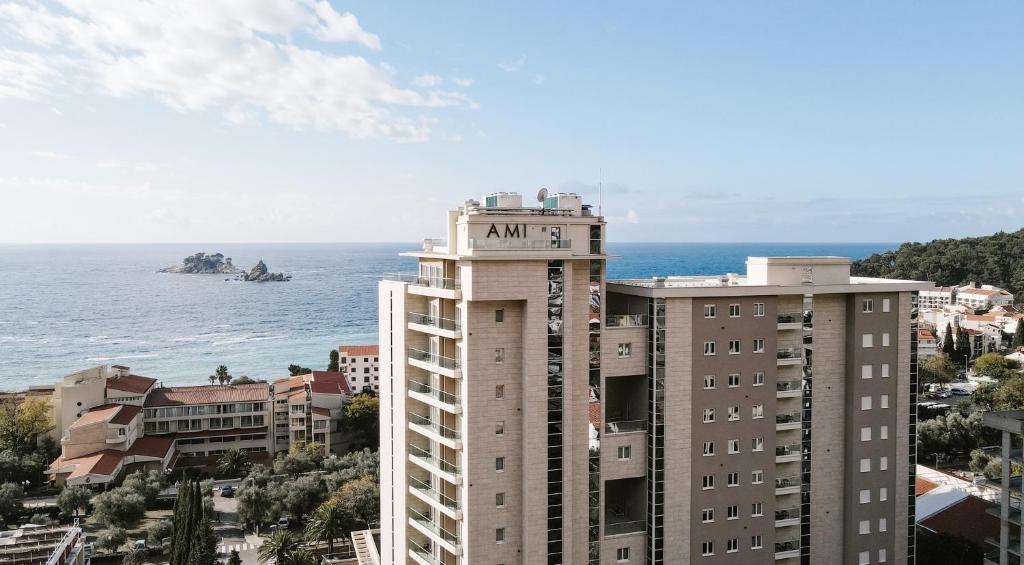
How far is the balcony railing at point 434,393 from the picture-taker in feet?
84.5

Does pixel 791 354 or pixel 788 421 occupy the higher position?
pixel 791 354

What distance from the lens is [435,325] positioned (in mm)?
26891

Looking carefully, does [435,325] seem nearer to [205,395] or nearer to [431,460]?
[431,460]

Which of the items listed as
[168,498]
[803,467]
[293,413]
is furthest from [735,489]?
[293,413]

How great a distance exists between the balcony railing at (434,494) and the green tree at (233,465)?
124 ft

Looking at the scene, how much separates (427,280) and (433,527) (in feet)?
32.0

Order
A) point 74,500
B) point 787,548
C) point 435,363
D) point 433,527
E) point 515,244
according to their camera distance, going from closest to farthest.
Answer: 1. point 515,244
2. point 435,363
3. point 433,527
4. point 787,548
5. point 74,500

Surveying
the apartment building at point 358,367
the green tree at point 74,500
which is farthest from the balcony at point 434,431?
the apartment building at point 358,367

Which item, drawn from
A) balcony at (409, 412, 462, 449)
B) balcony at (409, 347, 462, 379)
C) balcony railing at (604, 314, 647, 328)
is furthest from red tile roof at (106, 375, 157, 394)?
balcony railing at (604, 314, 647, 328)

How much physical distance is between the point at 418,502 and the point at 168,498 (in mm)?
33862

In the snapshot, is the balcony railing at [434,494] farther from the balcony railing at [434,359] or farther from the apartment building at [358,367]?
the apartment building at [358,367]

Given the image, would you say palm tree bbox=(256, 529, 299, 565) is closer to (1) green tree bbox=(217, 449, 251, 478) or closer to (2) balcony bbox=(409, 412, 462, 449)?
(2) balcony bbox=(409, 412, 462, 449)

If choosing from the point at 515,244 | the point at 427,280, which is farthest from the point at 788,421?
the point at 427,280

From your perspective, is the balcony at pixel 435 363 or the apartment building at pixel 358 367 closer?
the balcony at pixel 435 363
